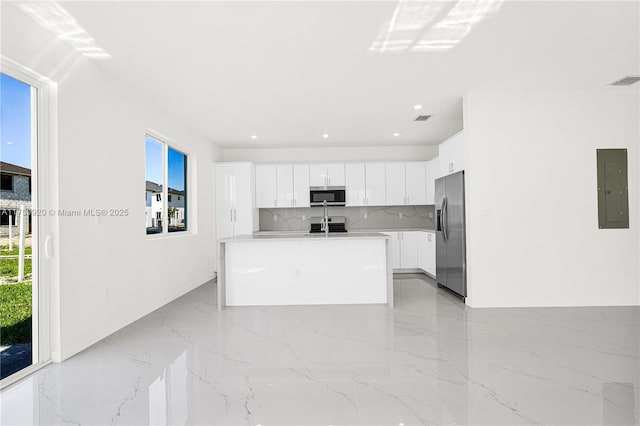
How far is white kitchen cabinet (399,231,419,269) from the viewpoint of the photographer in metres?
7.01

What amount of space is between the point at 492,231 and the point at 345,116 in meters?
2.43

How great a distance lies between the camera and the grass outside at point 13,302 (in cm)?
254

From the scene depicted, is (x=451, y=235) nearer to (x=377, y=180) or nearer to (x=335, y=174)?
(x=377, y=180)

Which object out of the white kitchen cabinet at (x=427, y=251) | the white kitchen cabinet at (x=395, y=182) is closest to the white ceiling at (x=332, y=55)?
the white kitchen cabinet at (x=395, y=182)

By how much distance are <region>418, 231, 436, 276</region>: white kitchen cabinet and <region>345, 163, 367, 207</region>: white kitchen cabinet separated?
4.32 feet

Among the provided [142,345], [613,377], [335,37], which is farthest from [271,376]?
[335,37]

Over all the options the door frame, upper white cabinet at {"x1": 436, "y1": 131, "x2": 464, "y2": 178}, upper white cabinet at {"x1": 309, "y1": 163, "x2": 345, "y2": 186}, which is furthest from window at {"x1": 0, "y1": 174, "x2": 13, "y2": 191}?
upper white cabinet at {"x1": 309, "y1": 163, "x2": 345, "y2": 186}

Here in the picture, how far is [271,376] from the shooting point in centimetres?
256

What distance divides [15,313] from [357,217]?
5849 mm

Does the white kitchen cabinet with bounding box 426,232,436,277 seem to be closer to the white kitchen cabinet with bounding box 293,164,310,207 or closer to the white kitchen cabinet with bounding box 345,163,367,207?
the white kitchen cabinet with bounding box 345,163,367,207

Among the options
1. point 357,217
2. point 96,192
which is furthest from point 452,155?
point 96,192

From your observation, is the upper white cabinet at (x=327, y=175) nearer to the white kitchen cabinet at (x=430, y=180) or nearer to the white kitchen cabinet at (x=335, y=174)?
the white kitchen cabinet at (x=335, y=174)

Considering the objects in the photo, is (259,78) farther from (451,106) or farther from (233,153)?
(233,153)

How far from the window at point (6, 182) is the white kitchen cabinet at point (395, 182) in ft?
19.1
